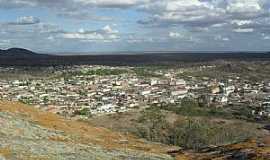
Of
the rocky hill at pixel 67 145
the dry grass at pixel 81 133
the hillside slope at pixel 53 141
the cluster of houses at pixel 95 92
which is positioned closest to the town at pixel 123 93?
the cluster of houses at pixel 95 92

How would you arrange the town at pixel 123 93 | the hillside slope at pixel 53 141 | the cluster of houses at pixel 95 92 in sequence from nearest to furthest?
the hillside slope at pixel 53 141 < the cluster of houses at pixel 95 92 < the town at pixel 123 93

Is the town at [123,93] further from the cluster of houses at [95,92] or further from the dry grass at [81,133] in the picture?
the dry grass at [81,133]

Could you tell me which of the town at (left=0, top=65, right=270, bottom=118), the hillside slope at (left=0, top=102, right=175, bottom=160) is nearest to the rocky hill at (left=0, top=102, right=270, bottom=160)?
the hillside slope at (left=0, top=102, right=175, bottom=160)

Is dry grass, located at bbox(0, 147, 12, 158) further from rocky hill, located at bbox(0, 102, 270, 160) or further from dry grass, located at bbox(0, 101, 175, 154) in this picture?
dry grass, located at bbox(0, 101, 175, 154)

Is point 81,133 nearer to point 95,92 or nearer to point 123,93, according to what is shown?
point 123,93

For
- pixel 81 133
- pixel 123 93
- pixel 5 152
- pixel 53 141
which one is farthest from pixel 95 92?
pixel 5 152

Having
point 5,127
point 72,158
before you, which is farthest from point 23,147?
point 5,127

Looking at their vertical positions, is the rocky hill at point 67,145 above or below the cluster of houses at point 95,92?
above
